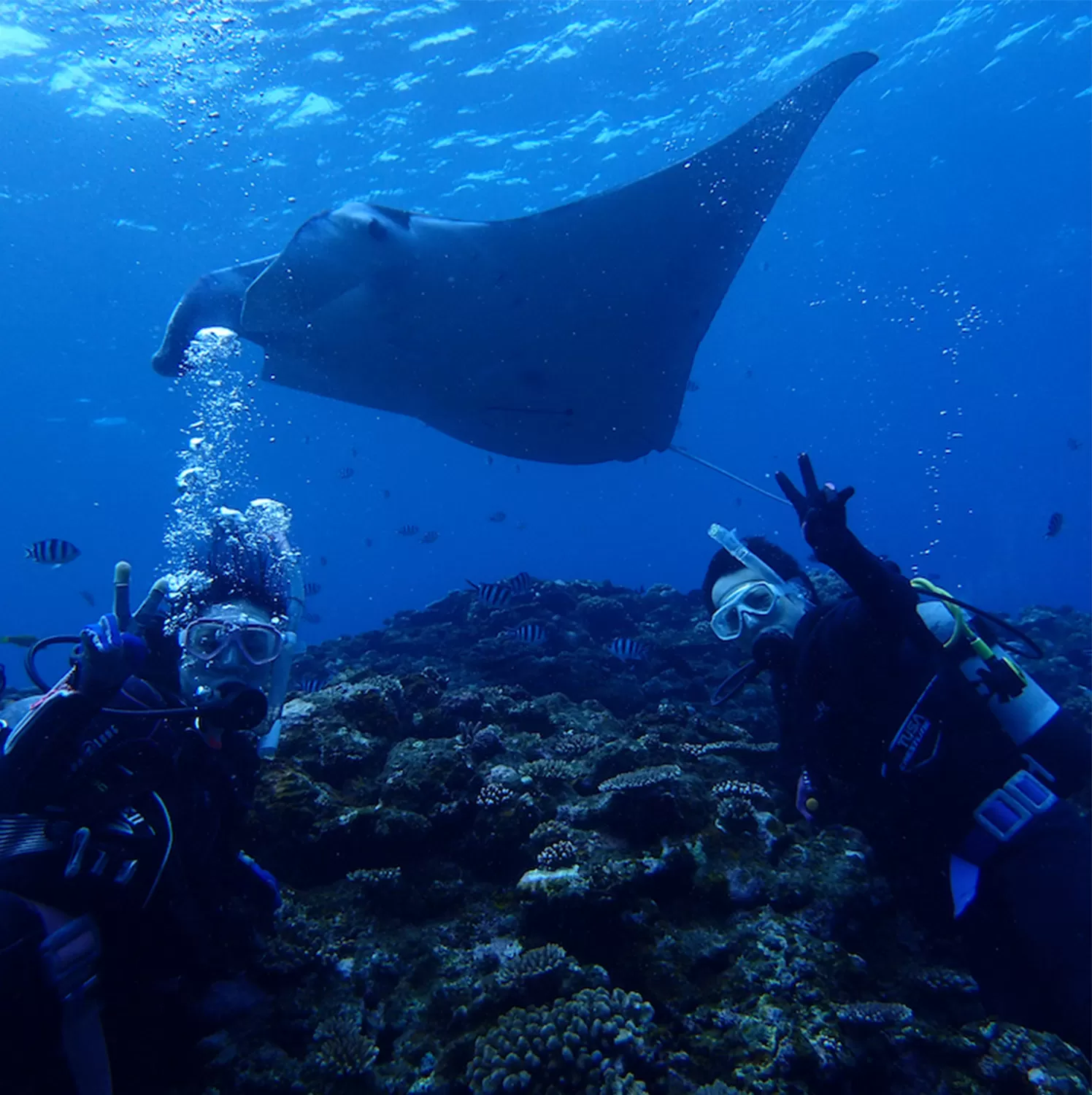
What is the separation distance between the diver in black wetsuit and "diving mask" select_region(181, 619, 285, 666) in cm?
307

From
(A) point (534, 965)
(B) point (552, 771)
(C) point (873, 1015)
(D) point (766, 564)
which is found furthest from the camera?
(B) point (552, 771)

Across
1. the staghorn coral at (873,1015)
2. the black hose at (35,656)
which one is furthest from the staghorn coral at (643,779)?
the black hose at (35,656)

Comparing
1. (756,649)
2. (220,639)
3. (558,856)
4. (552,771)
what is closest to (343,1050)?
(558,856)

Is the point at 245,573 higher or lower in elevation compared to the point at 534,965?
higher

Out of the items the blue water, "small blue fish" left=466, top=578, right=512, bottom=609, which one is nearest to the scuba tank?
"small blue fish" left=466, top=578, right=512, bottom=609

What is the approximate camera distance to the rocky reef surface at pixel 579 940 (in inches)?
103

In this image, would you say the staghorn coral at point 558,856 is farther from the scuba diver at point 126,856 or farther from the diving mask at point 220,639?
the diving mask at point 220,639

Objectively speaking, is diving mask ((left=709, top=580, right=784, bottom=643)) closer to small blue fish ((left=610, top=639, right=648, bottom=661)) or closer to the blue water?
small blue fish ((left=610, top=639, right=648, bottom=661))

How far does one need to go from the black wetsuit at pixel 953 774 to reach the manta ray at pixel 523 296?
581 cm

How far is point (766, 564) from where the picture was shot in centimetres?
465

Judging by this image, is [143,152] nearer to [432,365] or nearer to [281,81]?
A: [281,81]

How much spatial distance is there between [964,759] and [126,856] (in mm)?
3856

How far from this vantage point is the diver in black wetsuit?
292cm

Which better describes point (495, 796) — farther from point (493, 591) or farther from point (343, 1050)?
point (493, 591)
